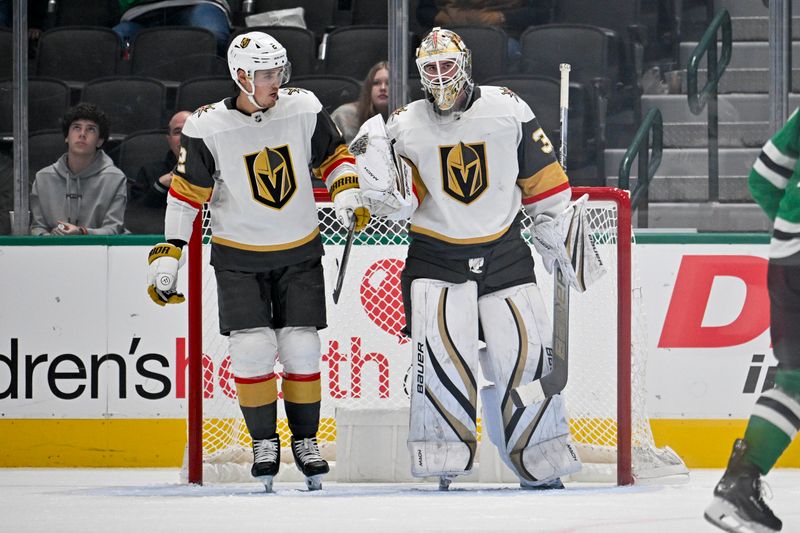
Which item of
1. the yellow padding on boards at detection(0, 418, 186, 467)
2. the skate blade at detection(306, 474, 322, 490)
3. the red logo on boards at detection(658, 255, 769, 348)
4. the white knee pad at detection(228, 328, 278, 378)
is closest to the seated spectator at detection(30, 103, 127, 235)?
the yellow padding on boards at detection(0, 418, 186, 467)

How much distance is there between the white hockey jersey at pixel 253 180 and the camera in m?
4.49

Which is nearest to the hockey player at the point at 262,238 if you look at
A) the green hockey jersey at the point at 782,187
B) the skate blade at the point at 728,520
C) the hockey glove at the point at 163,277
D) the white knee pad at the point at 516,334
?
the hockey glove at the point at 163,277

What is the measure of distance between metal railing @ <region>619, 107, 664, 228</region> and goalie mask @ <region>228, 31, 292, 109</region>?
143 centimetres

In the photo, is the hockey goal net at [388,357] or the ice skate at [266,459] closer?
the ice skate at [266,459]

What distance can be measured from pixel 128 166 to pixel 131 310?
52 centimetres

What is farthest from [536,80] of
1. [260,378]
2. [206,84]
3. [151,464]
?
[151,464]

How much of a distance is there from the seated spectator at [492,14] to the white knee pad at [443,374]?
1.26m

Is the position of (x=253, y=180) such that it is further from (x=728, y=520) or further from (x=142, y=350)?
(x=728, y=520)

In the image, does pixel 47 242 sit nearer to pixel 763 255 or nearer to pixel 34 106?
pixel 34 106

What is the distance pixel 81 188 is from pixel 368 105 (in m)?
1.07

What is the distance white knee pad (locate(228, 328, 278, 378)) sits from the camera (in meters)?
4.46

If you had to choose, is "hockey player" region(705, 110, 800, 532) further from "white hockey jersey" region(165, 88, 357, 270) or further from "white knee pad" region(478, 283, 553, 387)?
"white hockey jersey" region(165, 88, 357, 270)

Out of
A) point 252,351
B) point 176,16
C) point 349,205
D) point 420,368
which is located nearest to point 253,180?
point 349,205

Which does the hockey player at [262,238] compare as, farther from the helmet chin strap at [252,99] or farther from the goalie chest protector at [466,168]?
the goalie chest protector at [466,168]
